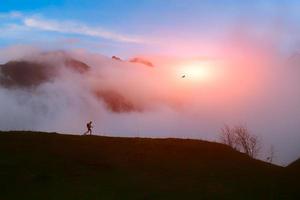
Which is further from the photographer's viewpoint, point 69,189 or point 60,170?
point 60,170

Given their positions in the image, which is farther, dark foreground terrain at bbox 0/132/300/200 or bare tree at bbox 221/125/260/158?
bare tree at bbox 221/125/260/158

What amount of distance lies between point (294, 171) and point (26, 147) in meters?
24.0

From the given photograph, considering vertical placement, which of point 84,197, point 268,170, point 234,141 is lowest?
point 84,197

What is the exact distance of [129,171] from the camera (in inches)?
1662

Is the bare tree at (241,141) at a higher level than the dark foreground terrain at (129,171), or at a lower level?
higher

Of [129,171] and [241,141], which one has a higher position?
[241,141]

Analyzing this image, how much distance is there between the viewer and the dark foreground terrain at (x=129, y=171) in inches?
1459

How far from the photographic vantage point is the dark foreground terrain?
37.1 meters

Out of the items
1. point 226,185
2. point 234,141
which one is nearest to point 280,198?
point 226,185

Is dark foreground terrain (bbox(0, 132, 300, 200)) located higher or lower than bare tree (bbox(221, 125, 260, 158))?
lower

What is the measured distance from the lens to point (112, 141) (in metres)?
50.4

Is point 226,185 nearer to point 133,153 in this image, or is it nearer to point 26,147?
point 133,153

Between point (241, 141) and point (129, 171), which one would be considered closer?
A: point (129, 171)

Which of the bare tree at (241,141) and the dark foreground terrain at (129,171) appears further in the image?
the bare tree at (241,141)
